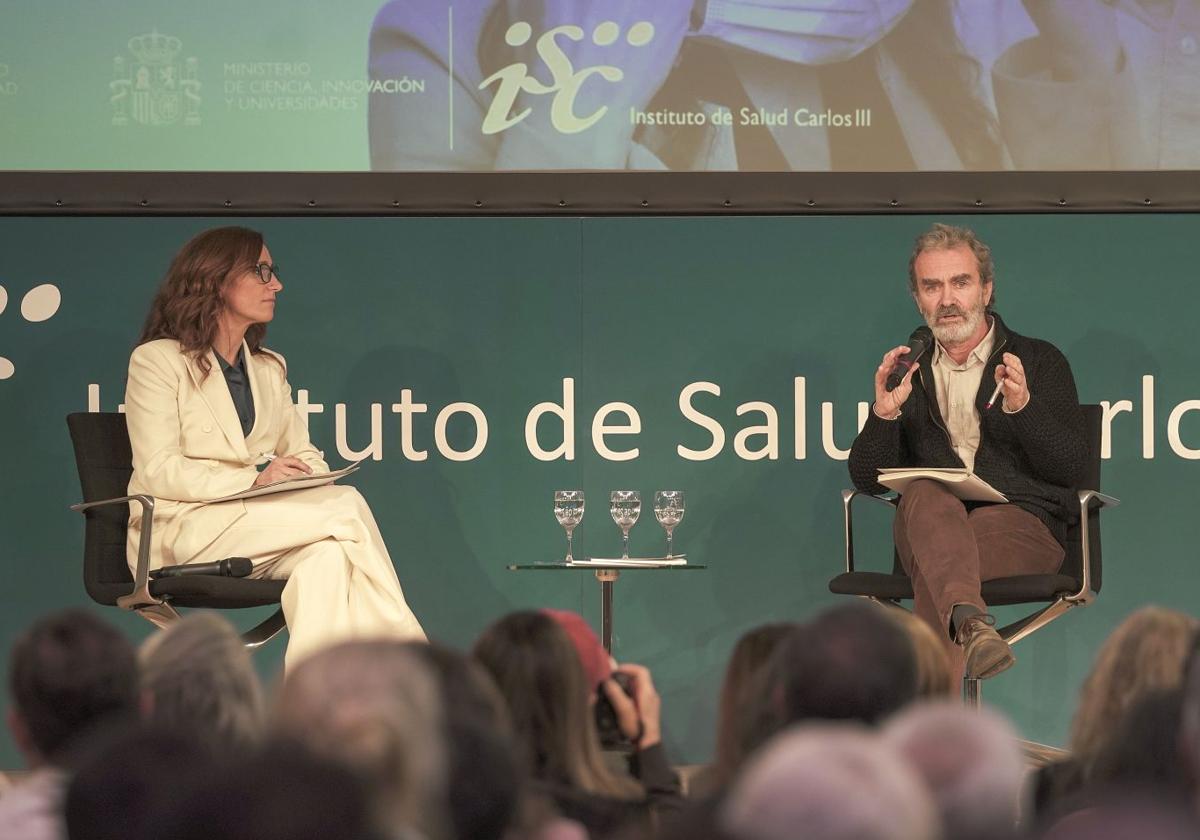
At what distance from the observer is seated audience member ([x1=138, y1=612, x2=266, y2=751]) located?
208 centimetres

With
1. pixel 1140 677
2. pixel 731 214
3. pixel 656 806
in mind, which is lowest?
pixel 656 806

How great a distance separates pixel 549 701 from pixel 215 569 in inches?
94.4

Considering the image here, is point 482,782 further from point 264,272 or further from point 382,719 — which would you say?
point 264,272

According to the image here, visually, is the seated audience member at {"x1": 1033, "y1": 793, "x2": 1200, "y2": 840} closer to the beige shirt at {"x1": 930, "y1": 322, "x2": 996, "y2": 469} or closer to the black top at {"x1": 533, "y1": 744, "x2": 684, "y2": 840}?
the black top at {"x1": 533, "y1": 744, "x2": 684, "y2": 840}

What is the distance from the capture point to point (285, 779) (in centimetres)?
117

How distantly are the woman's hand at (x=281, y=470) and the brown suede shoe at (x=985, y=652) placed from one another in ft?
5.92

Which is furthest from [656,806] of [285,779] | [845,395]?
[845,395]

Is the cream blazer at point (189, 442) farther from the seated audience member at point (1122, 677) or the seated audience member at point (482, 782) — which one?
the seated audience member at point (482, 782)

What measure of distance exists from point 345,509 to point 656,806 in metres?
2.53

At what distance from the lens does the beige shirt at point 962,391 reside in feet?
16.7

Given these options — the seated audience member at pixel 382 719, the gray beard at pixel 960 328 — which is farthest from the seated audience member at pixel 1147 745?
the gray beard at pixel 960 328

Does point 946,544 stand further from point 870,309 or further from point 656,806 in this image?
point 656,806

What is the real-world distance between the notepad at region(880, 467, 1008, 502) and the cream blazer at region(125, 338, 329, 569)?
5.26 feet

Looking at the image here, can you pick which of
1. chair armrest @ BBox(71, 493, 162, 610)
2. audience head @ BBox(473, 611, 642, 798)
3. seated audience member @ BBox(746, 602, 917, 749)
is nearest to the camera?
audience head @ BBox(473, 611, 642, 798)
